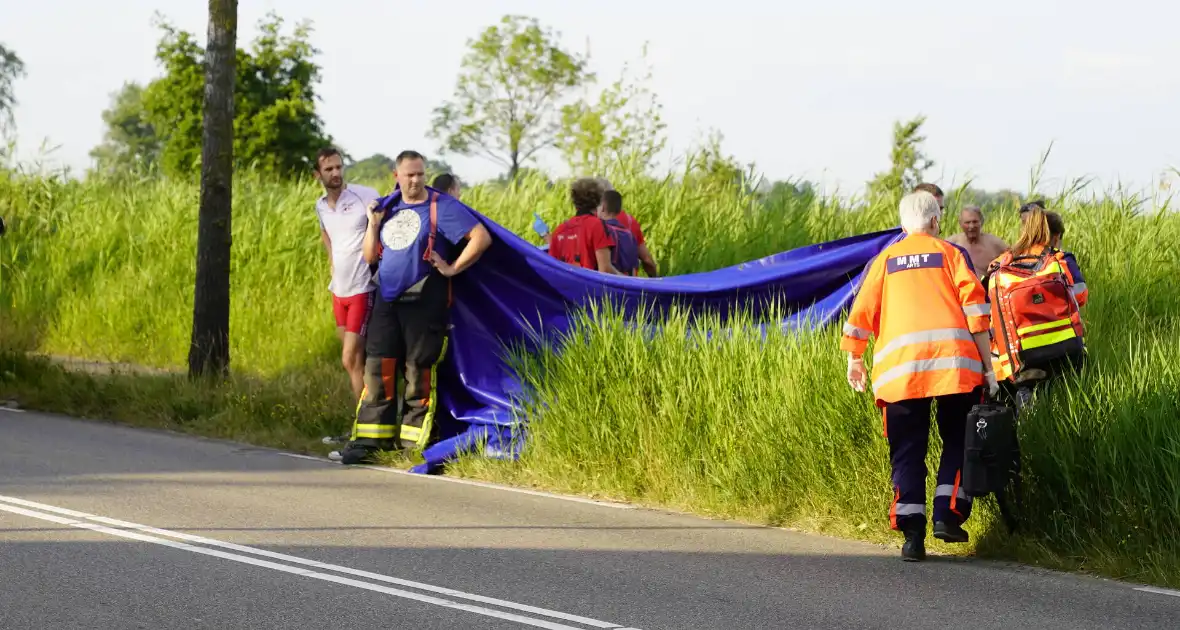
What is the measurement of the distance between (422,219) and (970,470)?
493 centimetres

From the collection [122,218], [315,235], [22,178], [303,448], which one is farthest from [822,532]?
[22,178]

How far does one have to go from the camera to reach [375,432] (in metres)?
11.5

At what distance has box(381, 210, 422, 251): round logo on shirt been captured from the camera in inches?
440

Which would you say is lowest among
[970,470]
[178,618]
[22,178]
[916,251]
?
[178,618]

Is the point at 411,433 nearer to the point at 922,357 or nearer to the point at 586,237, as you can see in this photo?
the point at 586,237

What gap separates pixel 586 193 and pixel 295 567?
19.3 feet

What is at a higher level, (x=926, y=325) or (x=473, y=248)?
(x=473, y=248)

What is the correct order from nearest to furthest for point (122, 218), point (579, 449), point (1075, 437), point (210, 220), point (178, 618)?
point (178, 618)
point (1075, 437)
point (579, 449)
point (210, 220)
point (122, 218)

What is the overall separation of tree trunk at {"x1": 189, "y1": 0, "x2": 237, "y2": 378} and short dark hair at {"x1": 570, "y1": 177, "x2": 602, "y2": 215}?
3.40 metres

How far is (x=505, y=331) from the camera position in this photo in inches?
464

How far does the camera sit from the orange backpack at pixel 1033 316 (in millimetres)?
9125

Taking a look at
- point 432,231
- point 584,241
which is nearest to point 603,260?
point 584,241

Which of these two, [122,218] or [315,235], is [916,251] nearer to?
[315,235]

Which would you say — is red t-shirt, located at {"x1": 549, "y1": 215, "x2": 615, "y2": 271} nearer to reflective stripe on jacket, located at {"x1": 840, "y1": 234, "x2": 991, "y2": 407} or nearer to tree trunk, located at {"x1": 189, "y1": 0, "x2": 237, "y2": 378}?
tree trunk, located at {"x1": 189, "y1": 0, "x2": 237, "y2": 378}
